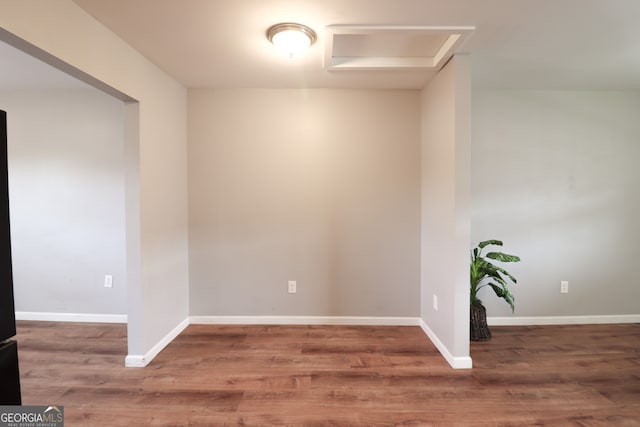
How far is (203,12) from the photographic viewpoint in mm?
1711

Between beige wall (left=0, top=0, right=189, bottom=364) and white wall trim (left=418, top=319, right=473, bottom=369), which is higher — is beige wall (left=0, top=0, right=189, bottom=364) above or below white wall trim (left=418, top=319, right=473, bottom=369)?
above

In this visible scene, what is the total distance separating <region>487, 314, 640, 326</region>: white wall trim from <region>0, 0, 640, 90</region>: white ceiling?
7.64 ft

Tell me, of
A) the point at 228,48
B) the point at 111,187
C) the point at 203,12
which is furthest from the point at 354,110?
the point at 111,187

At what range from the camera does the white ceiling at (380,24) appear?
5.44 ft

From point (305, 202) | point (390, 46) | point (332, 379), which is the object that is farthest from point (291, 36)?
point (332, 379)

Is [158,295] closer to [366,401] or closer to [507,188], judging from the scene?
[366,401]

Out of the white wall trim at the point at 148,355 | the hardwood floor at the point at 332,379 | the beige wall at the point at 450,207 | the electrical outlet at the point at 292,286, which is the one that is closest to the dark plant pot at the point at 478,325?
the hardwood floor at the point at 332,379

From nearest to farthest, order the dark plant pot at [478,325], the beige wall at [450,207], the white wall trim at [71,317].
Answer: the beige wall at [450,207]
the dark plant pot at [478,325]
the white wall trim at [71,317]

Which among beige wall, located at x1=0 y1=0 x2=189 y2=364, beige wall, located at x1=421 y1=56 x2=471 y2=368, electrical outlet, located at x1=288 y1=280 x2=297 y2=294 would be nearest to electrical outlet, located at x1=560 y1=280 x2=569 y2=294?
beige wall, located at x1=421 y1=56 x2=471 y2=368

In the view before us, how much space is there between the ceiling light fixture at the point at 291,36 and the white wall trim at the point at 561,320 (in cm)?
306

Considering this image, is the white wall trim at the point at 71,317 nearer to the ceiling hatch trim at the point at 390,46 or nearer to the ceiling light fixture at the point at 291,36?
the ceiling light fixture at the point at 291,36

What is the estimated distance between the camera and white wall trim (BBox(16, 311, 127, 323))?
3027 mm

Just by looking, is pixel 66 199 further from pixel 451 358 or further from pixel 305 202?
pixel 451 358

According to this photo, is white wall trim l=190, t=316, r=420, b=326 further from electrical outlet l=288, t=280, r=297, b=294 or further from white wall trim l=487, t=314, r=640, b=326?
white wall trim l=487, t=314, r=640, b=326
